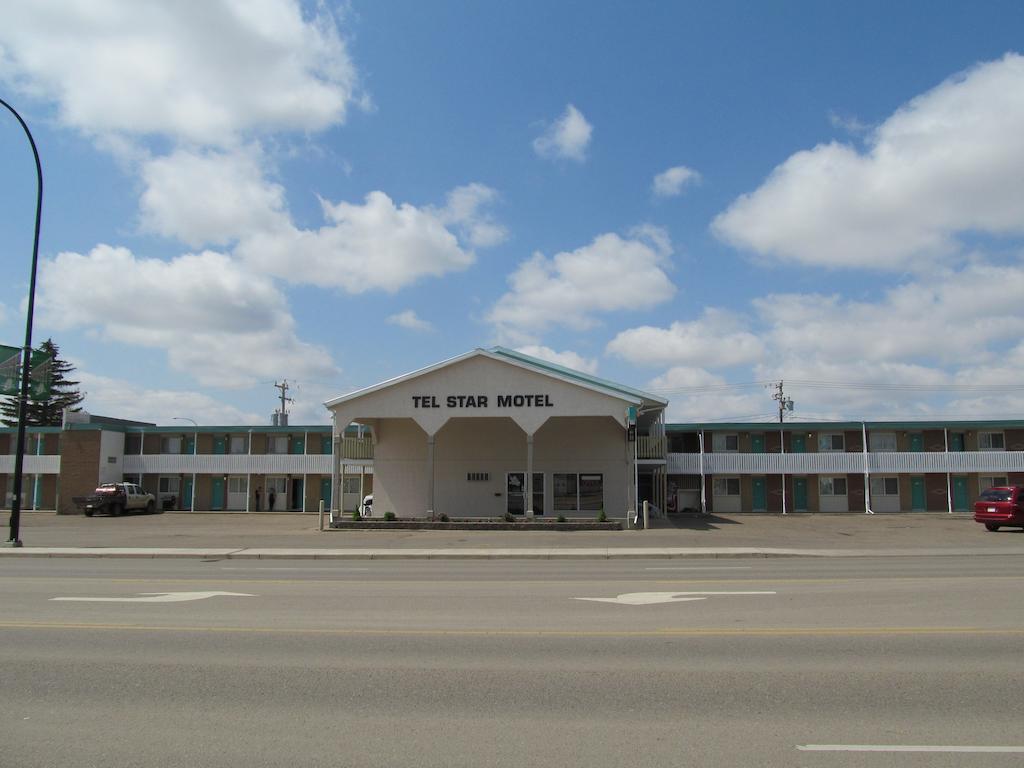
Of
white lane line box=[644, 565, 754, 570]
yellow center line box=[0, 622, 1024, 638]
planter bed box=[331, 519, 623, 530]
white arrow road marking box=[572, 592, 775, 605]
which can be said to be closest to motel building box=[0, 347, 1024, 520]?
planter bed box=[331, 519, 623, 530]

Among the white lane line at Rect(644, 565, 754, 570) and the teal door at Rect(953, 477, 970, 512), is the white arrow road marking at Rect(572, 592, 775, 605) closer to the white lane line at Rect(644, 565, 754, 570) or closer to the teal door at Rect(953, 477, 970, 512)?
the white lane line at Rect(644, 565, 754, 570)

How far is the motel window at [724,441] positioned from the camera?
46500 mm

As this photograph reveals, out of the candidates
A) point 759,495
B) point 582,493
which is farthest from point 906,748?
point 759,495

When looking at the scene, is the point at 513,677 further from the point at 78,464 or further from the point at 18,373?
the point at 78,464

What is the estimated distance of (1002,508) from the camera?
2989 cm

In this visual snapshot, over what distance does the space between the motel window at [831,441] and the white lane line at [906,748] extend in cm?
4339

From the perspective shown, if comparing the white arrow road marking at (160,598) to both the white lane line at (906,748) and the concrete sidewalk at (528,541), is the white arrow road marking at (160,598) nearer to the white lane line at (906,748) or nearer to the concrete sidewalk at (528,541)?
the concrete sidewalk at (528,541)

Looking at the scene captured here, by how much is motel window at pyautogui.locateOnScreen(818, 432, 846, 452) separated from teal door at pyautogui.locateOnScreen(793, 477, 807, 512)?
2.32m

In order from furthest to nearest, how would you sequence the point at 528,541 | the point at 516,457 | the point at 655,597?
the point at 516,457 < the point at 528,541 < the point at 655,597

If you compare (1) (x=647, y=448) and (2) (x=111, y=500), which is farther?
(2) (x=111, y=500)

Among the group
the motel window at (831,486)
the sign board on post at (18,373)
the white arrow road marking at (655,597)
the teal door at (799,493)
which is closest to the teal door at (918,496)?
the motel window at (831,486)

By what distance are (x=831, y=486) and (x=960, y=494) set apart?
274 inches

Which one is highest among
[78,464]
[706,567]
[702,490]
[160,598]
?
[78,464]

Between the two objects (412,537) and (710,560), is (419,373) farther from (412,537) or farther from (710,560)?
(710,560)
